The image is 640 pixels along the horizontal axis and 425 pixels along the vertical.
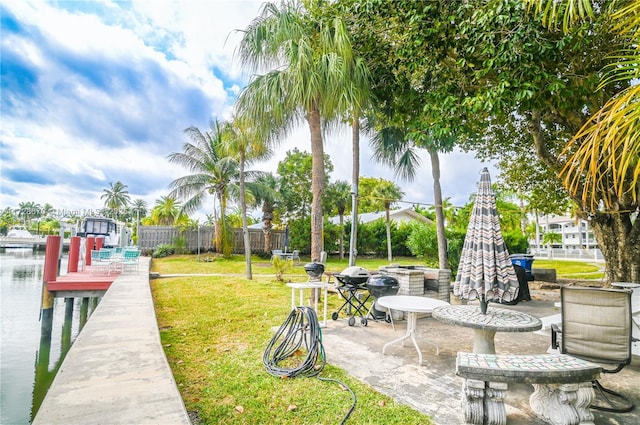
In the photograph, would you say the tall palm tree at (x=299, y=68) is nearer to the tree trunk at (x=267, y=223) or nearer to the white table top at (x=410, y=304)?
the white table top at (x=410, y=304)

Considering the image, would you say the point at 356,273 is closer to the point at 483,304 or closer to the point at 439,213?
the point at 483,304

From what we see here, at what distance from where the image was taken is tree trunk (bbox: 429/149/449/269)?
9.41 metres

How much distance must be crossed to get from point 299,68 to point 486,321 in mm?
5821

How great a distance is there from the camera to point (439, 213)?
9570 millimetres

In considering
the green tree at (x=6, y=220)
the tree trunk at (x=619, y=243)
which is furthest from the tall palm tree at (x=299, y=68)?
the green tree at (x=6, y=220)

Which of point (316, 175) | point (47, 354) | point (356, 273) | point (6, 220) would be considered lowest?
point (47, 354)

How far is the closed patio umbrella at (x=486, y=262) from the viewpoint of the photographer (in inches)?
129

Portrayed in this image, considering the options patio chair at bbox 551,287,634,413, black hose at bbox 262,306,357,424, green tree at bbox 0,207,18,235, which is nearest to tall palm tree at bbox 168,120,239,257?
black hose at bbox 262,306,357,424

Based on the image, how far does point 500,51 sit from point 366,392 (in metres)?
5.42

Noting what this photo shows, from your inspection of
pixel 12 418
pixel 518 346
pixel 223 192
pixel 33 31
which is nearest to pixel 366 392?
pixel 518 346

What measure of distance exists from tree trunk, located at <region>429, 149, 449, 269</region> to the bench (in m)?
6.92

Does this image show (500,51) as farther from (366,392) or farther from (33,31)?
(33,31)

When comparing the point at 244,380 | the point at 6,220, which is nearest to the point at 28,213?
the point at 6,220

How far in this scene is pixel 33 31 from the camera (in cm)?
1095
